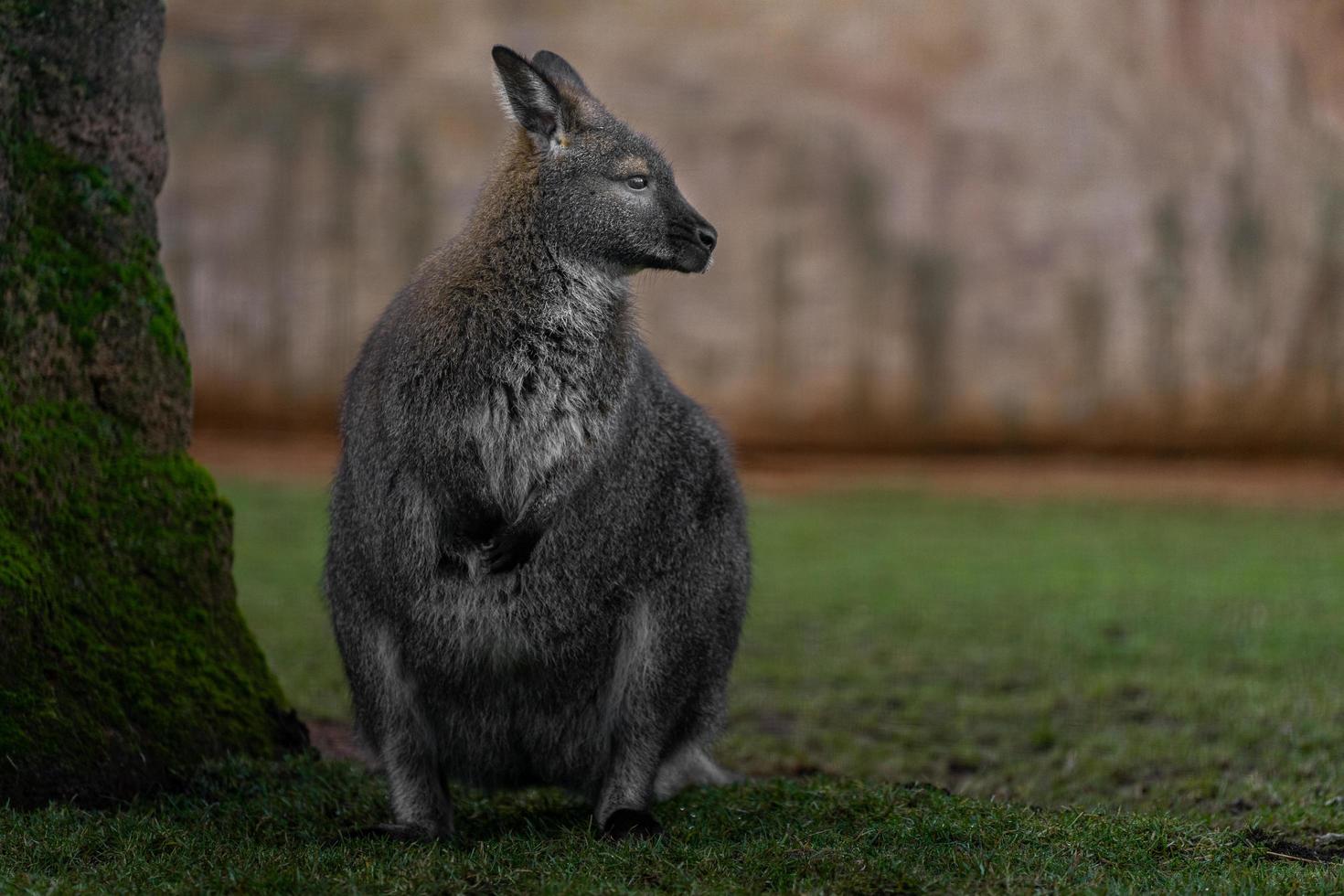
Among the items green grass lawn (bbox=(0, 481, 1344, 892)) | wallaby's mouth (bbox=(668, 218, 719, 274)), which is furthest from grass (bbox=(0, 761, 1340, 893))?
wallaby's mouth (bbox=(668, 218, 719, 274))

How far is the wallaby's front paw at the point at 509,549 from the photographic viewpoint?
429 cm

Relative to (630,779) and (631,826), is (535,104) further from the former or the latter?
(631,826)

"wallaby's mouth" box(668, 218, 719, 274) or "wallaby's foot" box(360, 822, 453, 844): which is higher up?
"wallaby's mouth" box(668, 218, 719, 274)

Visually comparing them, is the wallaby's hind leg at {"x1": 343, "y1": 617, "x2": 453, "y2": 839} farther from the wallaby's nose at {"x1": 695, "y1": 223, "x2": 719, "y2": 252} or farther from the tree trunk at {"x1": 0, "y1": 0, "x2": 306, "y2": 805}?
the wallaby's nose at {"x1": 695, "y1": 223, "x2": 719, "y2": 252}

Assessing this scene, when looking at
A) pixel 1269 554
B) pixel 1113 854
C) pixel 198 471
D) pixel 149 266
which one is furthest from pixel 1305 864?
pixel 1269 554

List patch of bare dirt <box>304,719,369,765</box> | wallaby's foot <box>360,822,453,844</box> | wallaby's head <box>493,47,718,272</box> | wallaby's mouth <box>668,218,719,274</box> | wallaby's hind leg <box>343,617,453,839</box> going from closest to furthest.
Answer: wallaby's foot <box>360,822,453,844</box>, wallaby's hind leg <box>343,617,453,839</box>, wallaby's head <box>493,47,718,272</box>, wallaby's mouth <box>668,218,719,274</box>, patch of bare dirt <box>304,719,369,765</box>

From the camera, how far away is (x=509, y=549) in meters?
4.30

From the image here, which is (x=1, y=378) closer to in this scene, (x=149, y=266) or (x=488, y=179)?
(x=149, y=266)

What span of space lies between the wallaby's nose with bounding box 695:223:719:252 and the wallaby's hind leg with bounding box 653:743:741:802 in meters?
1.77

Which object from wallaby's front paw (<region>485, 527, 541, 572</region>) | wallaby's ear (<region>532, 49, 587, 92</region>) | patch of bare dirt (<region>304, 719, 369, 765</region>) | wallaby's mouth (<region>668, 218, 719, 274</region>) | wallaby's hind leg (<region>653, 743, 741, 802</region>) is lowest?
patch of bare dirt (<region>304, 719, 369, 765</region>)

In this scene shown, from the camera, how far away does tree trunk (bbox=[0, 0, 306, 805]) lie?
179 inches

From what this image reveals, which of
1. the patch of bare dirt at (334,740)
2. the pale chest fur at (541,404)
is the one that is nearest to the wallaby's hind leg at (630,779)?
the pale chest fur at (541,404)

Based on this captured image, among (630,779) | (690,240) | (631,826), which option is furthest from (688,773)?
(690,240)

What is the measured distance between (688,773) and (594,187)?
7.20ft
